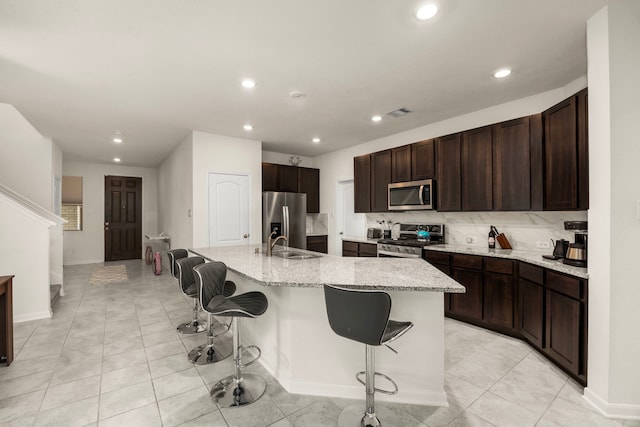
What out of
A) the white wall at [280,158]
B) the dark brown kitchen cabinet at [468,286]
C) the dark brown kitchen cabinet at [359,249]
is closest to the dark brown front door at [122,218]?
the white wall at [280,158]

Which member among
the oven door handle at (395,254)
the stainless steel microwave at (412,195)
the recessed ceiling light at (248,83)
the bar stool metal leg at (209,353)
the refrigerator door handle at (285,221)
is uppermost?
the recessed ceiling light at (248,83)

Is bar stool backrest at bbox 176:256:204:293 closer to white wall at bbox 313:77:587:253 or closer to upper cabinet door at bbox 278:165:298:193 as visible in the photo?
upper cabinet door at bbox 278:165:298:193

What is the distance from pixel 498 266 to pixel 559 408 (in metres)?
1.39

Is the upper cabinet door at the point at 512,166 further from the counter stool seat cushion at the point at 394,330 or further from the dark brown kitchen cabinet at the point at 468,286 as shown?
the counter stool seat cushion at the point at 394,330

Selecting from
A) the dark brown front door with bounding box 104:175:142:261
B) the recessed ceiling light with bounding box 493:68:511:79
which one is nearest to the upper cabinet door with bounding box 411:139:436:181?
the recessed ceiling light with bounding box 493:68:511:79

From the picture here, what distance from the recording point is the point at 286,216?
5.54 m

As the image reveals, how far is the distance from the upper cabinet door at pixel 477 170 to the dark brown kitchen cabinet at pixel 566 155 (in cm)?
58

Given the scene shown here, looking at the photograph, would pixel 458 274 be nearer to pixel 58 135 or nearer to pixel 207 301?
pixel 207 301

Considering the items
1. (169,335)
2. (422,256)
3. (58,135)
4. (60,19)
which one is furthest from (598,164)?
(58,135)

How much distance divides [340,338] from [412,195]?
2.70 metres

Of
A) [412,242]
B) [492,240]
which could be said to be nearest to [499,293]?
[492,240]

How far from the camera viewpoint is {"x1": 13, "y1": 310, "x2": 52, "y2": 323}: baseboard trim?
139 inches

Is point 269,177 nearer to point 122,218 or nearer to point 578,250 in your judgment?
point 578,250

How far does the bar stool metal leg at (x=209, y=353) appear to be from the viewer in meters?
2.58
